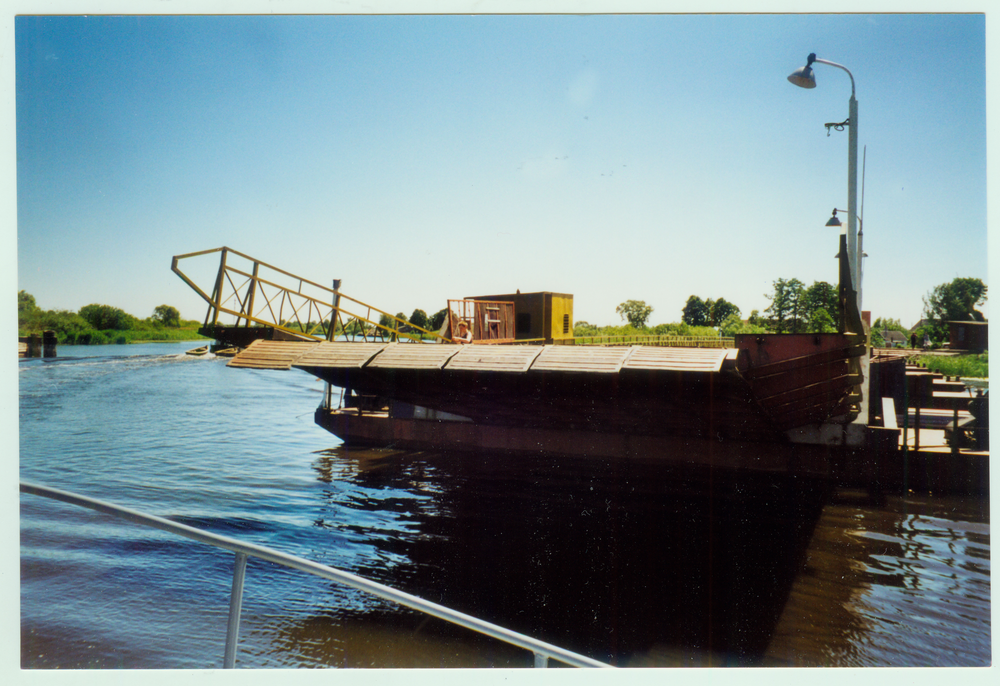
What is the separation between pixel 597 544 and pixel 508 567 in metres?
2.73

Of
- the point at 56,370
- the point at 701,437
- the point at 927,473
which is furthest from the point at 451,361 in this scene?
the point at 56,370

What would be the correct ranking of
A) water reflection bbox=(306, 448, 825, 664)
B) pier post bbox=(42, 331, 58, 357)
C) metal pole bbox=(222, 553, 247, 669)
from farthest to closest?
pier post bbox=(42, 331, 58, 357)
water reflection bbox=(306, 448, 825, 664)
metal pole bbox=(222, 553, 247, 669)

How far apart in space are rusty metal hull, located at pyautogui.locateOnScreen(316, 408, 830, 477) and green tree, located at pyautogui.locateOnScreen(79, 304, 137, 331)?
29.4 m

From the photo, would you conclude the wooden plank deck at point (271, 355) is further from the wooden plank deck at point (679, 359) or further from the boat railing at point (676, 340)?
the boat railing at point (676, 340)

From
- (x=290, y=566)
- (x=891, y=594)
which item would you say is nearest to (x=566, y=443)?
(x=891, y=594)

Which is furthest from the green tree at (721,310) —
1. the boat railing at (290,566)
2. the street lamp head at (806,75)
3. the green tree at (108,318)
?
the boat railing at (290,566)

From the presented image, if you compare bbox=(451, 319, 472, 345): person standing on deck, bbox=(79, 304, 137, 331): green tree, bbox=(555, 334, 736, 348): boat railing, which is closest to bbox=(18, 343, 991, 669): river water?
bbox=(451, 319, 472, 345): person standing on deck

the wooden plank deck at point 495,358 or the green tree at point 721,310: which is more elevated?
the green tree at point 721,310

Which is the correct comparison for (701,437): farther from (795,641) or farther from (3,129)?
(3,129)

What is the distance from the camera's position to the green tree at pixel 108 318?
44.5 metres

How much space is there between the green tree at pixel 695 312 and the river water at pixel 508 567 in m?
120

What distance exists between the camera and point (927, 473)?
17.4 meters

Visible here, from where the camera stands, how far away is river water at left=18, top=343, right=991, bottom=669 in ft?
28.2

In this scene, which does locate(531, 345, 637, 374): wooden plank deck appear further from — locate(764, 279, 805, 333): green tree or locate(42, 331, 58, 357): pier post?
locate(764, 279, 805, 333): green tree
